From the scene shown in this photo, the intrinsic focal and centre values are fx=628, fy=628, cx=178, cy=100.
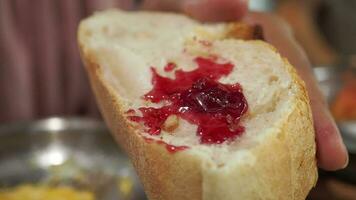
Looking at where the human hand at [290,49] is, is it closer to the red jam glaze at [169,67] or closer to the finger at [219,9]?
the finger at [219,9]

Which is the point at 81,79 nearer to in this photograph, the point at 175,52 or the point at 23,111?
the point at 23,111

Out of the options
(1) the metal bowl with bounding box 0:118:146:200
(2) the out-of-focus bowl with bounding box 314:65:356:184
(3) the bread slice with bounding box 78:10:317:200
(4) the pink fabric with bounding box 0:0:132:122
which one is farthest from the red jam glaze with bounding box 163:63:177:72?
(4) the pink fabric with bounding box 0:0:132:122

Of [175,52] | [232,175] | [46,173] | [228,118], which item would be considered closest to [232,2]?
[175,52]

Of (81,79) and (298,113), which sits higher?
(298,113)

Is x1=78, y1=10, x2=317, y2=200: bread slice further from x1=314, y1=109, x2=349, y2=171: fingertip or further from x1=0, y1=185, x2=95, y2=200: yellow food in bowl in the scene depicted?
x1=0, y1=185, x2=95, y2=200: yellow food in bowl

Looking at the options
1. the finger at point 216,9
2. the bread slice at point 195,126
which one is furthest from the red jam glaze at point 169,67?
the finger at point 216,9

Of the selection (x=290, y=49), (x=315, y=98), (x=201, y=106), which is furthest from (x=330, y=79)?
(x=201, y=106)
